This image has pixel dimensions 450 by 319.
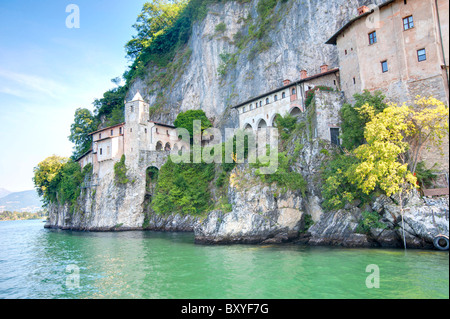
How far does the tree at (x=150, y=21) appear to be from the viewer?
6794 cm

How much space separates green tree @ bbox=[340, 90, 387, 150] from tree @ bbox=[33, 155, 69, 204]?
51180 millimetres

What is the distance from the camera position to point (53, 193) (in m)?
57.2

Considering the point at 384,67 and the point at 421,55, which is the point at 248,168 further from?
the point at 421,55

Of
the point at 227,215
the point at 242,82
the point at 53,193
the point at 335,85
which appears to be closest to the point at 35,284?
the point at 227,215

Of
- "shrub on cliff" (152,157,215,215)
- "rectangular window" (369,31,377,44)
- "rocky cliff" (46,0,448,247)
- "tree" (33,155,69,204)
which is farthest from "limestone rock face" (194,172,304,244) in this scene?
"tree" (33,155,69,204)

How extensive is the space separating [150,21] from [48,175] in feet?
131

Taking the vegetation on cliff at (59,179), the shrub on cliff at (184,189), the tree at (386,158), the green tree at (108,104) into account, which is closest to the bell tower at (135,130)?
the shrub on cliff at (184,189)

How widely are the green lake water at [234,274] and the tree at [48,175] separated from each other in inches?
1495

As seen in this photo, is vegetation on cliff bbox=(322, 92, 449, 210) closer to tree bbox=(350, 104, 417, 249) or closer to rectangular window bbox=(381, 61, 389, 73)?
tree bbox=(350, 104, 417, 249)

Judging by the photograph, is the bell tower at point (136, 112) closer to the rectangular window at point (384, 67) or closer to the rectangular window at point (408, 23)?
the rectangular window at point (384, 67)

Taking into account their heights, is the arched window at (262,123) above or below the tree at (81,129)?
below

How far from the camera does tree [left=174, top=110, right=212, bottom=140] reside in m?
47.4
